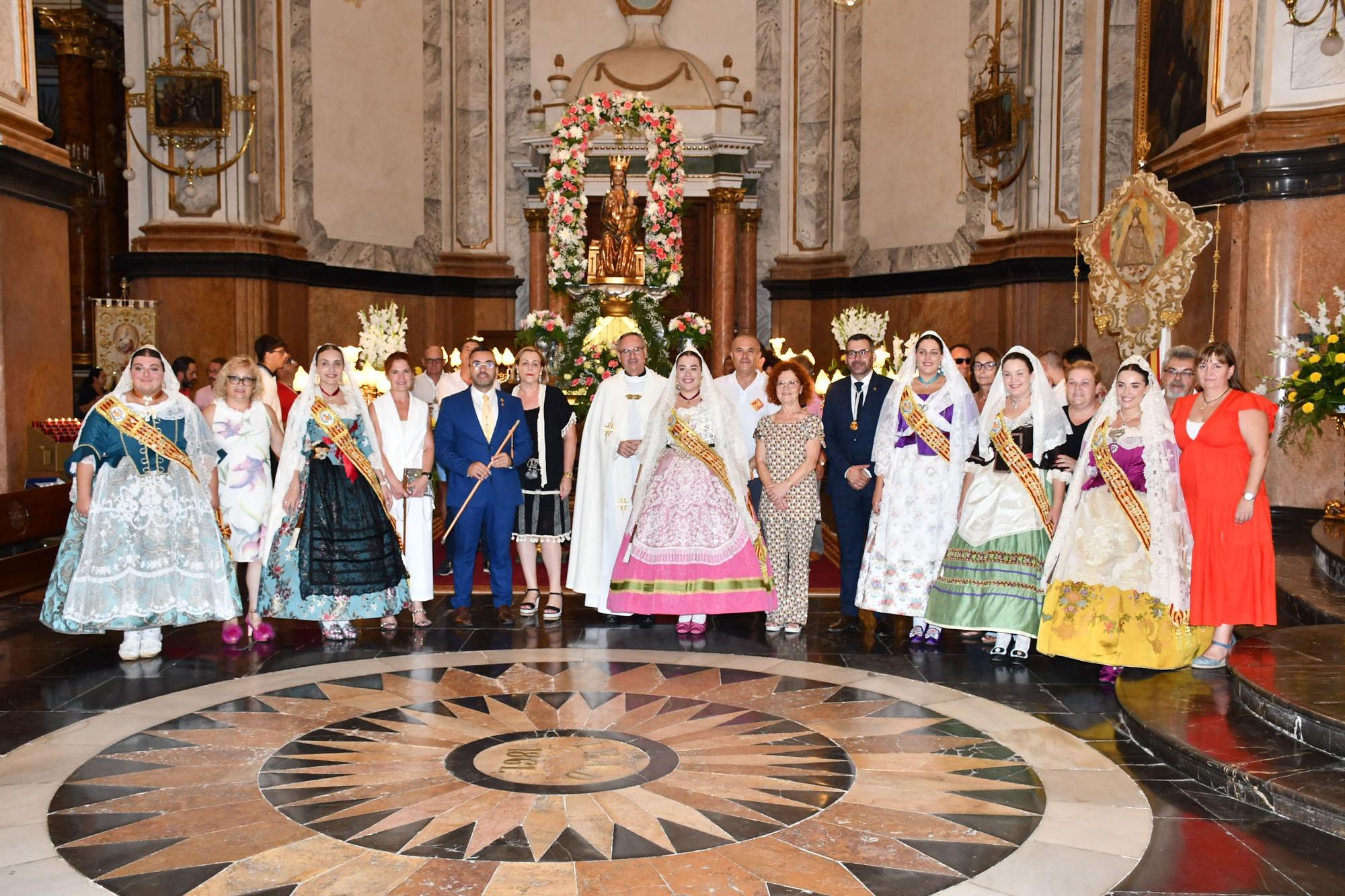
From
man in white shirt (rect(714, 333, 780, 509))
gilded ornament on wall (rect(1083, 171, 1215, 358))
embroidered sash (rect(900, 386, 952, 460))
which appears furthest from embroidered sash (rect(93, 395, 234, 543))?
gilded ornament on wall (rect(1083, 171, 1215, 358))

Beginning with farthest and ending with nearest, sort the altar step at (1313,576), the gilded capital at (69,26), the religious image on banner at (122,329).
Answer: the gilded capital at (69,26) < the religious image on banner at (122,329) < the altar step at (1313,576)

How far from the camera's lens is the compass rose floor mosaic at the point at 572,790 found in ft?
13.1

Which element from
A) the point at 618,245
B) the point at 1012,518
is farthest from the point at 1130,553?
the point at 618,245

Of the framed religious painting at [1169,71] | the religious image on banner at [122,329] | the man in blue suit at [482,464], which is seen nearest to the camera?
the man in blue suit at [482,464]

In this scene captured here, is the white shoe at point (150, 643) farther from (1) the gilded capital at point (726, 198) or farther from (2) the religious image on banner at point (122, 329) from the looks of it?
(1) the gilded capital at point (726, 198)

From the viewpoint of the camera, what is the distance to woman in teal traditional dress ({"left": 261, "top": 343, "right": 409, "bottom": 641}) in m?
7.22

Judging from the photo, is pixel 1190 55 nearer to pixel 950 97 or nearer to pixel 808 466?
pixel 950 97

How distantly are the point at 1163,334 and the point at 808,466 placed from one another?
4370 mm

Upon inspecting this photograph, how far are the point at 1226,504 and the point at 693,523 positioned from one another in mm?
2946

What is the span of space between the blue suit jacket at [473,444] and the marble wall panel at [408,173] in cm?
803

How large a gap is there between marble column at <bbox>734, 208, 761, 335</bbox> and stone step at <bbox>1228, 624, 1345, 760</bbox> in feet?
38.5

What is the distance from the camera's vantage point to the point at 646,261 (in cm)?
1092

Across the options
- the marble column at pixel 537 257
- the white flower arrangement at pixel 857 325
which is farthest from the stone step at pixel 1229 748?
the marble column at pixel 537 257

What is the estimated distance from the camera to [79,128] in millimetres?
18781
